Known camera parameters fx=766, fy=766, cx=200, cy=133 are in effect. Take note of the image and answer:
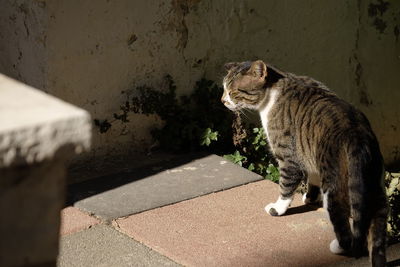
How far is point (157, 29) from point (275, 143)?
1.28 meters

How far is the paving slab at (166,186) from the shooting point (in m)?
4.14

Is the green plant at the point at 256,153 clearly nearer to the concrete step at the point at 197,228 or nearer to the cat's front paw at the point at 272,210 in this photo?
the concrete step at the point at 197,228

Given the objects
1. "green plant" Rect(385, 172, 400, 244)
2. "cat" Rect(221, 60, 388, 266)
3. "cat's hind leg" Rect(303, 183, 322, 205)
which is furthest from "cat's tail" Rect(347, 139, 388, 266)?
"cat's hind leg" Rect(303, 183, 322, 205)

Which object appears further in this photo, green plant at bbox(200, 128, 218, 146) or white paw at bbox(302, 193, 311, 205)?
green plant at bbox(200, 128, 218, 146)

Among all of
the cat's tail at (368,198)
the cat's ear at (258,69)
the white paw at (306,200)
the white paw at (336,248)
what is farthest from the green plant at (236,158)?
the cat's tail at (368,198)

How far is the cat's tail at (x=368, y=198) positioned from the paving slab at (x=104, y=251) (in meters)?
0.86

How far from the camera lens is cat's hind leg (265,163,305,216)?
4.09 m

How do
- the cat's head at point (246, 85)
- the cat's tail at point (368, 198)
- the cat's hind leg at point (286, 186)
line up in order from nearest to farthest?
the cat's tail at point (368, 198) < the cat's hind leg at point (286, 186) < the cat's head at point (246, 85)

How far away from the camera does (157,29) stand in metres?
4.96

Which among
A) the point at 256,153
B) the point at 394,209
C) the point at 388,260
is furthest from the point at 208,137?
the point at 388,260

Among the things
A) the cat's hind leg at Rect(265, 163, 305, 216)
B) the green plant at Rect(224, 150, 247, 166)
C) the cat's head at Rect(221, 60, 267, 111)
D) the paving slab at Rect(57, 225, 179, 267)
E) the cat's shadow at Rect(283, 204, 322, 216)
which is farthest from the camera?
the green plant at Rect(224, 150, 247, 166)

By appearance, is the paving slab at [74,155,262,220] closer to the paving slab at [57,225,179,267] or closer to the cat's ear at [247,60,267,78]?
the paving slab at [57,225,179,267]

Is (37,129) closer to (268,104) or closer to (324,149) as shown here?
(324,149)

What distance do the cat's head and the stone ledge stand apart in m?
2.87
